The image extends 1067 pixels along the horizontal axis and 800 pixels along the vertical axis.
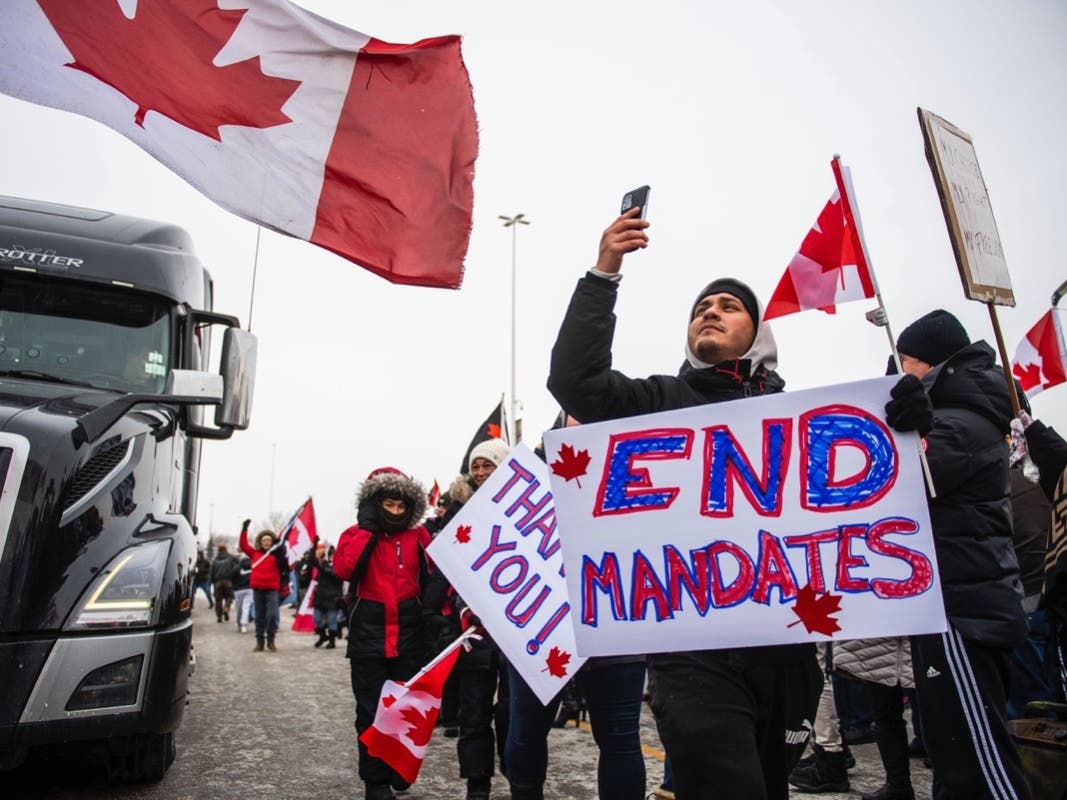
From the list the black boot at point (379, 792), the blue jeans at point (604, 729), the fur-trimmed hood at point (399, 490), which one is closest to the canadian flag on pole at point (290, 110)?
the blue jeans at point (604, 729)

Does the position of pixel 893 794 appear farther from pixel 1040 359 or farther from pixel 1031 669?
pixel 1040 359

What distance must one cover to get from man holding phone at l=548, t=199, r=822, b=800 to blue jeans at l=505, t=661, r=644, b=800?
0.89 meters

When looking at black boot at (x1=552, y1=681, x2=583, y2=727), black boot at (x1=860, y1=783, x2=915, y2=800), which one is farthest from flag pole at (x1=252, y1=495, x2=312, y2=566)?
black boot at (x1=860, y1=783, x2=915, y2=800)

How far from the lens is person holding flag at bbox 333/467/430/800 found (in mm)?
4598

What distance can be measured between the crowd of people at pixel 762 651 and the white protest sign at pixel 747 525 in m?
0.11

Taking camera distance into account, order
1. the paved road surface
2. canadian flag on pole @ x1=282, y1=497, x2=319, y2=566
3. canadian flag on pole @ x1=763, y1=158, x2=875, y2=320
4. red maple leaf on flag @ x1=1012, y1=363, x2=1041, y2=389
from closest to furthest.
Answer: canadian flag on pole @ x1=763, y1=158, x2=875, y2=320
the paved road surface
red maple leaf on flag @ x1=1012, y1=363, x2=1041, y2=389
canadian flag on pole @ x1=282, y1=497, x2=319, y2=566

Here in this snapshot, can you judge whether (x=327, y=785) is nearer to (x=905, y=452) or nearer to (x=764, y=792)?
(x=764, y=792)

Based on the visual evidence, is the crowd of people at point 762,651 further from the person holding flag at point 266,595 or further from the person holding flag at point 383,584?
the person holding flag at point 266,595

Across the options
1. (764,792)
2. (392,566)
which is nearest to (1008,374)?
(764,792)

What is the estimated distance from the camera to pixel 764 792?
2109mm

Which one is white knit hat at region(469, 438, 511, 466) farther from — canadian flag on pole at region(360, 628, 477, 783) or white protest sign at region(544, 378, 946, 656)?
white protest sign at region(544, 378, 946, 656)

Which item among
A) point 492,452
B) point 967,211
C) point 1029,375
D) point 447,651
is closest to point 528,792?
point 447,651

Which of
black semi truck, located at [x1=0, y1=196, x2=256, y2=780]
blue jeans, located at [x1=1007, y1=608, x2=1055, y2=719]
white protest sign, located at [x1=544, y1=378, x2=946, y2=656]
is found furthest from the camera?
blue jeans, located at [x1=1007, y1=608, x2=1055, y2=719]

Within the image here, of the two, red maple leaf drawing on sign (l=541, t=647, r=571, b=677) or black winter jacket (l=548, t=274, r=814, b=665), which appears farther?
red maple leaf drawing on sign (l=541, t=647, r=571, b=677)
